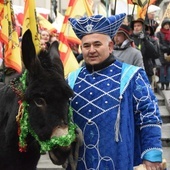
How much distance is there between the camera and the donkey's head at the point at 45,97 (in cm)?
424

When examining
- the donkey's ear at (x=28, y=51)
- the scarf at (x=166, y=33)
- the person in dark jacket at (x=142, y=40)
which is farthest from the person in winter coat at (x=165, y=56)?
the donkey's ear at (x=28, y=51)

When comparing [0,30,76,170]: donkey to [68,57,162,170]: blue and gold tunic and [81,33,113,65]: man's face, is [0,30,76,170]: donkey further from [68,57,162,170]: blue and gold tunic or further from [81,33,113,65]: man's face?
[68,57,162,170]: blue and gold tunic

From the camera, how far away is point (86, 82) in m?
4.90

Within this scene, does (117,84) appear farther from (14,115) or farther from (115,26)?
(14,115)

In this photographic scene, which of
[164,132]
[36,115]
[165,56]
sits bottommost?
[164,132]

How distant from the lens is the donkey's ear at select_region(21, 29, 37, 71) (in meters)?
4.27

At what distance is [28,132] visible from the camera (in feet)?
14.7

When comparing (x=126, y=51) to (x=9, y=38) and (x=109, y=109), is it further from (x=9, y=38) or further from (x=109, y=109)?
(x=109, y=109)

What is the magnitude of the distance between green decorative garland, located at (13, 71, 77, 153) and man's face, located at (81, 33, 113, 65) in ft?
1.85

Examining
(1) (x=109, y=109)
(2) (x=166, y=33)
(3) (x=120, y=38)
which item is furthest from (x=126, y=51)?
(2) (x=166, y=33)

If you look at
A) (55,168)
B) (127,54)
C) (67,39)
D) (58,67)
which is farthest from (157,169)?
(67,39)

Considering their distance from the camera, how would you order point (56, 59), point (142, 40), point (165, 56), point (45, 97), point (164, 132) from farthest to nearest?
1. point (165, 56)
2. point (142, 40)
3. point (164, 132)
4. point (56, 59)
5. point (45, 97)

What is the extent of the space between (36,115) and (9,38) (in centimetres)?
440

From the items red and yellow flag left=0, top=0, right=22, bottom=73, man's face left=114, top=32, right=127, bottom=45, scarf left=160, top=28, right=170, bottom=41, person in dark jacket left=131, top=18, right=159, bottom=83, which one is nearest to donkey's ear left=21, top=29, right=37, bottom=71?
red and yellow flag left=0, top=0, right=22, bottom=73
